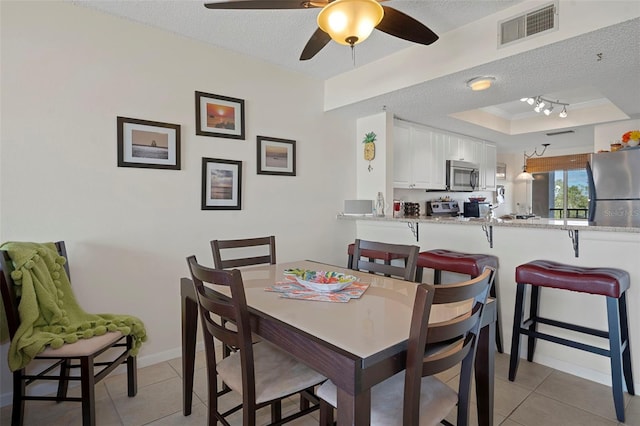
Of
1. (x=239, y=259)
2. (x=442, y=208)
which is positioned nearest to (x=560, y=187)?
(x=442, y=208)

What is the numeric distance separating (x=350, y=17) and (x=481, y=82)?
1.56m

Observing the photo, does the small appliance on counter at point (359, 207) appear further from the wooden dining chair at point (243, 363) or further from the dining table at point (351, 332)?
the wooden dining chair at point (243, 363)

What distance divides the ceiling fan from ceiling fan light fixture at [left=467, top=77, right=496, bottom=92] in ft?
2.94

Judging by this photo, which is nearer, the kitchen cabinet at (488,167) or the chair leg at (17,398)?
the chair leg at (17,398)

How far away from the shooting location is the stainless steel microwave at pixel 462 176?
4.80m

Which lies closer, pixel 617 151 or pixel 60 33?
pixel 60 33

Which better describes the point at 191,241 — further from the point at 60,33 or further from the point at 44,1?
the point at 44,1

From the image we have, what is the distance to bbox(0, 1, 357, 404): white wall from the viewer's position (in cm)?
204

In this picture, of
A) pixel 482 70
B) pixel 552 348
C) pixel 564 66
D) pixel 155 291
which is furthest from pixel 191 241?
pixel 564 66

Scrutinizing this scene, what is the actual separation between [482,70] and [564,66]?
521mm

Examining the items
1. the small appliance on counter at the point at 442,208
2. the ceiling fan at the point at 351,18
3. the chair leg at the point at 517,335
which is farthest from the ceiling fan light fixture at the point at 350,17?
the small appliance on counter at the point at 442,208

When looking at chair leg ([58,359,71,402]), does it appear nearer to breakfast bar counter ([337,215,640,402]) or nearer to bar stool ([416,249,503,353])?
bar stool ([416,249,503,353])

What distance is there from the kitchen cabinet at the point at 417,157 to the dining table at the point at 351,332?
→ 253 centimetres

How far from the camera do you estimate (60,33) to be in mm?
2158
